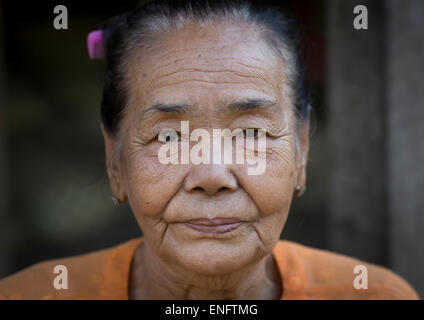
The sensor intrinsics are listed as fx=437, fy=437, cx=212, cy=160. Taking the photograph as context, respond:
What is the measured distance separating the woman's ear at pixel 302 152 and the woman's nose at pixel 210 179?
55 cm

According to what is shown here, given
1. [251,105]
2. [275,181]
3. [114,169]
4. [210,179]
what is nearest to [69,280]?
[114,169]

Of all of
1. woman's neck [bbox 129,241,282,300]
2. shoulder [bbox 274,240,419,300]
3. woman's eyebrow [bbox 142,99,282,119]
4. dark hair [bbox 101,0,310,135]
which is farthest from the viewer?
shoulder [bbox 274,240,419,300]

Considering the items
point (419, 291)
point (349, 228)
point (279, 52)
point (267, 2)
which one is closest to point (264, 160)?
point (279, 52)

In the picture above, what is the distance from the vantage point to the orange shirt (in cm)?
222

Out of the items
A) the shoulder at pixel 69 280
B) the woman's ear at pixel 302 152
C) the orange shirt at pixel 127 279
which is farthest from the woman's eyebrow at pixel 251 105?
the shoulder at pixel 69 280

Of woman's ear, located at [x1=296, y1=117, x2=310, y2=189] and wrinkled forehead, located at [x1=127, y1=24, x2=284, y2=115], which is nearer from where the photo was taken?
wrinkled forehead, located at [x1=127, y1=24, x2=284, y2=115]

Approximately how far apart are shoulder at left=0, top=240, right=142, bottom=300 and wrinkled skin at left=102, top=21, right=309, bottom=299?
521 mm

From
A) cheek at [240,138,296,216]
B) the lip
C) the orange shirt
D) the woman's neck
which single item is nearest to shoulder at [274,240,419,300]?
the orange shirt

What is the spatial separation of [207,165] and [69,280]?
111 centimetres

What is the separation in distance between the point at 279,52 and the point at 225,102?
0.42 m

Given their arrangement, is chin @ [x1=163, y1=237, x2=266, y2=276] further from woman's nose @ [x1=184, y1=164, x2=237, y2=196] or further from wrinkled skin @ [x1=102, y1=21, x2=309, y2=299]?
woman's nose @ [x1=184, y1=164, x2=237, y2=196]

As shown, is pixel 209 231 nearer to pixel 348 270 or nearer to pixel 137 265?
pixel 137 265

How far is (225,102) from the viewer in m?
1.81

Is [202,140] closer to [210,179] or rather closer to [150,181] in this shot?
[210,179]
